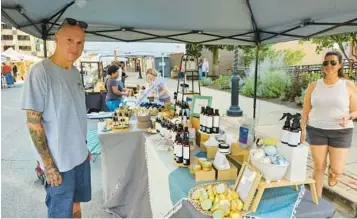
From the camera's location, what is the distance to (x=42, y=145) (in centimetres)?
176

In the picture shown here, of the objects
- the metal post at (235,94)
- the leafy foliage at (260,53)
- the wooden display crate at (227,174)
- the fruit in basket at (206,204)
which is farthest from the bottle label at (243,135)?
the leafy foliage at (260,53)

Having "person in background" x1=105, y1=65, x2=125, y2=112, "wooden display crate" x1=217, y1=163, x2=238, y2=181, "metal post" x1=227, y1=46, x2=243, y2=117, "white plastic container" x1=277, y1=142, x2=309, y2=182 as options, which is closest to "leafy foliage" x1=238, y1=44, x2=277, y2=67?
"metal post" x1=227, y1=46, x2=243, y2=117

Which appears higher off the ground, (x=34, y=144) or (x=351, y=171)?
(x=34, y=144)

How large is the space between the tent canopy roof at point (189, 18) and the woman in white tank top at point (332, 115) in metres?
0.45

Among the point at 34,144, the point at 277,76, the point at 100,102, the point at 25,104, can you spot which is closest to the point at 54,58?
the point at 25,104

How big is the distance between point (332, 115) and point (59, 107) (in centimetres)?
251

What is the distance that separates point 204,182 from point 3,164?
4144mm

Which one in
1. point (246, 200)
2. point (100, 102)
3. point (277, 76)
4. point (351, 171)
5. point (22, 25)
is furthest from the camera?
point (277, 76)

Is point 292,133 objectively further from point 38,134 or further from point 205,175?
point 38,134

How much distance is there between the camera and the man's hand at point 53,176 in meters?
1.79

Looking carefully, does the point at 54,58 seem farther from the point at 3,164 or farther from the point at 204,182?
the point at 3,164

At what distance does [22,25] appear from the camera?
269cm

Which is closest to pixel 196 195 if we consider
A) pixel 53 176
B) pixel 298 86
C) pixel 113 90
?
pixel 53 176

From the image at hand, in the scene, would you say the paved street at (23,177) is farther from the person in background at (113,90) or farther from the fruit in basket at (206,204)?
the fruit in basket at (206,204)
